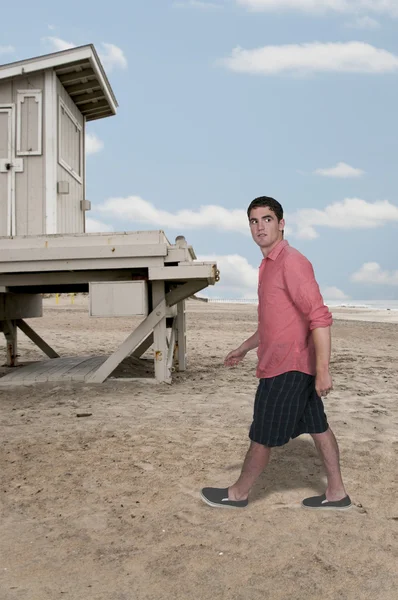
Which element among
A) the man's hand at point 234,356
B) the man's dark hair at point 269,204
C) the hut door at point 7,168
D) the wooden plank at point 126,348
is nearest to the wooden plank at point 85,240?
the wooden plank at point 126,348

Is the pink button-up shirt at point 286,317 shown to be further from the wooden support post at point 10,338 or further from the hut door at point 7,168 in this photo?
the wooden support post at point 10,338

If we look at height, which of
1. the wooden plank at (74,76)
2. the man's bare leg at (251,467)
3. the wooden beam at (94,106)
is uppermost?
the wooden plank at (74,76)

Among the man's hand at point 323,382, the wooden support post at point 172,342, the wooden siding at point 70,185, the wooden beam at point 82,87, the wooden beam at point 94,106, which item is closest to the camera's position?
the man's hand at point 323,382

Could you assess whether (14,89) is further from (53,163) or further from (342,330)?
(342,330)

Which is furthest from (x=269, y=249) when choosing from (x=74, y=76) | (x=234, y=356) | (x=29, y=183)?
(x=74, y=76)

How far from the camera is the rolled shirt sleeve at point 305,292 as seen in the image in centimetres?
322

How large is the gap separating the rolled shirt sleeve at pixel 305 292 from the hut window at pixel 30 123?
23.0 feet

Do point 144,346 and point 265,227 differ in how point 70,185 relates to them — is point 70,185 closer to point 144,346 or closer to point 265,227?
point 144,346

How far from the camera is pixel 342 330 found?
2020 centimetres

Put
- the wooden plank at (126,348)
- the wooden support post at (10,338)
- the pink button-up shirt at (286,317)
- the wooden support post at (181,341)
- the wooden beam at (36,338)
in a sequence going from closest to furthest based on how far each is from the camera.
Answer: the pink button-up shirt at (286,317) → the wooden plank at (126,348) → the wooden support post at (181,341) → the wooden support post at (10,338) → the wooden beam at (36,338)

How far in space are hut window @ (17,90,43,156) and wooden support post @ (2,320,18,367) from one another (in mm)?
2944

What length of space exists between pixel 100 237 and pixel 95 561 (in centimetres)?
533

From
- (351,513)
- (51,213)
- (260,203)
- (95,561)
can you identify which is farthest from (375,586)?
(51,213)

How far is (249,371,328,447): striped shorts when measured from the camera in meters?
3.36
